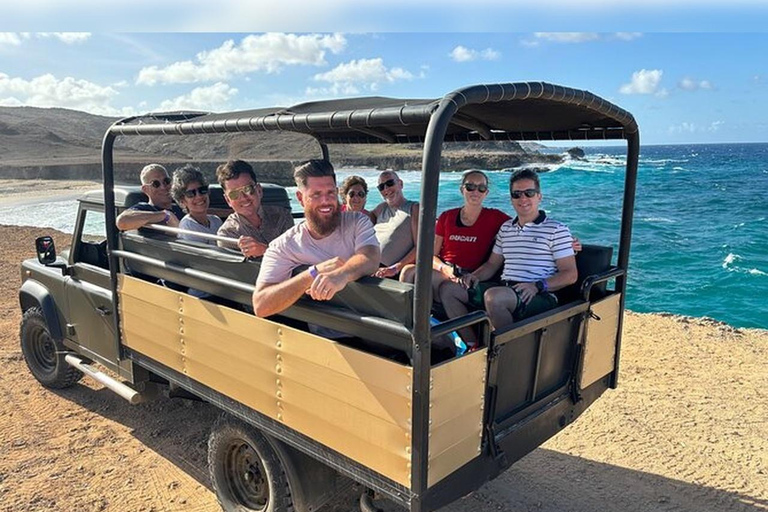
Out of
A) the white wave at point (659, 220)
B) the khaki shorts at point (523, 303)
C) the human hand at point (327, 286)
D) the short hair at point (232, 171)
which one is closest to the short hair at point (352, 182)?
the short hair at point (232, 171)

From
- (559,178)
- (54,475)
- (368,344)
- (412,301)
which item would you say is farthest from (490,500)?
(559,178)

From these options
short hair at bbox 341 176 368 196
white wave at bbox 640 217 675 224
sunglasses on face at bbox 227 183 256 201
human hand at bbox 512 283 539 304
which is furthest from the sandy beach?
white wave at bbox 640 217 675 224

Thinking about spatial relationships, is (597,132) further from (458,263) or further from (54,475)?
(54,475)

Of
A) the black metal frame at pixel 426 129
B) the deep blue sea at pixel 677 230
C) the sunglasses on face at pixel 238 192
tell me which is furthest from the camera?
the deep blue sea at pixel 677 230

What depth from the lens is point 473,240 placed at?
4.17 meters

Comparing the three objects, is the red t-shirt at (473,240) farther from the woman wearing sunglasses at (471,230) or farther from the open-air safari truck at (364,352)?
the open-air safari truck at (364,352)

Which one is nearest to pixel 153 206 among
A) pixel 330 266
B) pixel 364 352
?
pixel 330 266

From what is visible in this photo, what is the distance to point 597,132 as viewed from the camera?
390 cm

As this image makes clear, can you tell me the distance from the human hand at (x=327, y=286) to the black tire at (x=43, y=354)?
143 inches

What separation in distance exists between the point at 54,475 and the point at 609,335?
3881 millimetres

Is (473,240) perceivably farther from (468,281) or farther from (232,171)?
(232,171)

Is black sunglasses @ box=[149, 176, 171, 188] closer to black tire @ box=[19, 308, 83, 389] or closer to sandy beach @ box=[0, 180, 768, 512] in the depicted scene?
black tire @ box=[19, 308, 83, 389]

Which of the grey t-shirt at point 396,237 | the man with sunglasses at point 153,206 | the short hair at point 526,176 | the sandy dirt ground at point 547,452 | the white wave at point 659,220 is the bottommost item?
the white wave at point 659,220

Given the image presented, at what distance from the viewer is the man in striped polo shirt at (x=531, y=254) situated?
3.55 m
